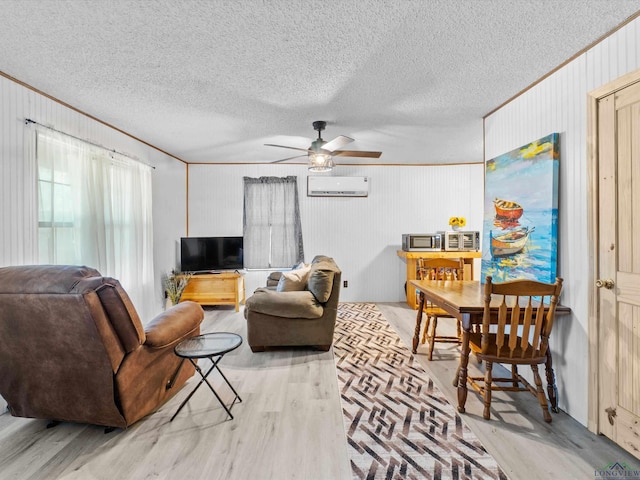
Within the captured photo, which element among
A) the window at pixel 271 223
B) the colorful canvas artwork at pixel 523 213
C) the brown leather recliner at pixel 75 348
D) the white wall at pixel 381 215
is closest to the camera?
the brown leather recliner at pixel 75 348

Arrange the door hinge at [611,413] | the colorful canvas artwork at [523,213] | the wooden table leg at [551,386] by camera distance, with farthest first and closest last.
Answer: the colorful canvas artwork at [523,213], the wooden table leg at [551,386], the door hinge at [611,413]

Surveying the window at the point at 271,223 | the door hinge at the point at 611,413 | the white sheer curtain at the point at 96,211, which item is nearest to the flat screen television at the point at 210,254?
the window at the point at 271,223

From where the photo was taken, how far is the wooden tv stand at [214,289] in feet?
15.5

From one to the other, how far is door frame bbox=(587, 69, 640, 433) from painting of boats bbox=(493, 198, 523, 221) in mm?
585

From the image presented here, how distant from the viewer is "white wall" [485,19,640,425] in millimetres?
1971

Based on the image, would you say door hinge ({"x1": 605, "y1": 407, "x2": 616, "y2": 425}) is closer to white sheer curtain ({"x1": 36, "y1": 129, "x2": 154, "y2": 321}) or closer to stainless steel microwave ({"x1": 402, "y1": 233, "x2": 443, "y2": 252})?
stainless steel microwave ({"x1": 402, "y1": 233, "x2": 443, "y2": 252})

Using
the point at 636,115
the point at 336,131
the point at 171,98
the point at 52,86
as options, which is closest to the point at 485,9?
the point at 636,115

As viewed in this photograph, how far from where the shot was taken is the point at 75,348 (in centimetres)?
171

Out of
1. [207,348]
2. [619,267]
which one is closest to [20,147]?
[207,348]

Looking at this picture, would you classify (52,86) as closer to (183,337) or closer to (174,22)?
(174,22)

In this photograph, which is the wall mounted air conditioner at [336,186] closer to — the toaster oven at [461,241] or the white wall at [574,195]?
the toaster oven at [461,241]

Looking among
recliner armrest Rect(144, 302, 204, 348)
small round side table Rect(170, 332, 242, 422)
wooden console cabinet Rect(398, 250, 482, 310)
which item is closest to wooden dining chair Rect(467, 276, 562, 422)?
small round side table Rect(170, 332, 242, 422)

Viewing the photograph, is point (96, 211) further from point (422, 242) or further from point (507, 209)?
point (422, 242)

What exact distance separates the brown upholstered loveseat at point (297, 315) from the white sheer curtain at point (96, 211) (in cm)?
154
